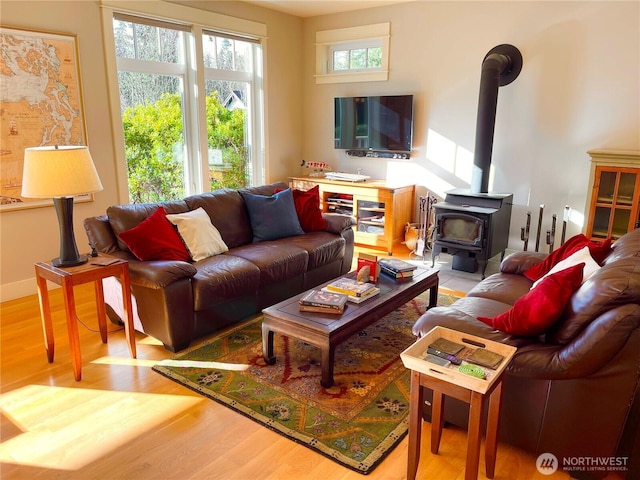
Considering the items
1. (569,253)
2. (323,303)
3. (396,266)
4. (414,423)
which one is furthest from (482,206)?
(414,423)

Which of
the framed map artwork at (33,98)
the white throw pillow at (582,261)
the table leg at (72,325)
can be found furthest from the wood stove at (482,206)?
the framed map artwork at (33,98)

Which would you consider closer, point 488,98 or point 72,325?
point 72,325

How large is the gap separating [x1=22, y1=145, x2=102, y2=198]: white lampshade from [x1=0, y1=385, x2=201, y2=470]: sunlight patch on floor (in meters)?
1.08

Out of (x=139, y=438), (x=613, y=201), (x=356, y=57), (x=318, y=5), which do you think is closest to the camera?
(x=139, y=438)

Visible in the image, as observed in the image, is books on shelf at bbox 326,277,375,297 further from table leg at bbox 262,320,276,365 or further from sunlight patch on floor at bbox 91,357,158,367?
sunlight patch on floor at bbox 91,357,158,367

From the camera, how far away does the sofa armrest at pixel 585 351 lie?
1.71m

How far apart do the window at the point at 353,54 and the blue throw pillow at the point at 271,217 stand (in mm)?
2398

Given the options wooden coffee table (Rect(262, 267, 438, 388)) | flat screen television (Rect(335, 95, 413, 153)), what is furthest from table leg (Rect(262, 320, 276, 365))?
flat screen television (Rect(335, 95, 413, 153))

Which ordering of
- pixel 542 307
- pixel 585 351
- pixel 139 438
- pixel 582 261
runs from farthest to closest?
pixel 582 261 → pixel 139 438 → pixel 542 307 → pixel 585 351

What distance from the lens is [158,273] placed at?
281 centimetres

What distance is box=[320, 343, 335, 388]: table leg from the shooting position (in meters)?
2.48

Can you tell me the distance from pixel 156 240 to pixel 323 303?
4.09ft

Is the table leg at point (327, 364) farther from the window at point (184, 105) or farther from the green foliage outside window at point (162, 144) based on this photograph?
the green foliage outside window at point (162, 144)

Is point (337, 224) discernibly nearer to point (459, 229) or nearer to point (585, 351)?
point (459, 229)
